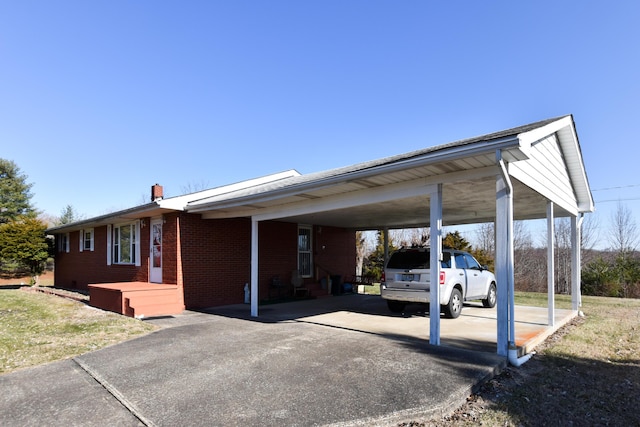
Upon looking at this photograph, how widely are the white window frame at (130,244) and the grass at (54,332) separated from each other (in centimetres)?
250

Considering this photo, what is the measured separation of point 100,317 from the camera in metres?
9.83

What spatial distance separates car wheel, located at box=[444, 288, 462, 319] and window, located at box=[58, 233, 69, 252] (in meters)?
20.8

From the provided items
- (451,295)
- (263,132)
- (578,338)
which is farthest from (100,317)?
(263,132)

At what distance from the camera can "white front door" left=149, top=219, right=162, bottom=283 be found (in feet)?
40.3

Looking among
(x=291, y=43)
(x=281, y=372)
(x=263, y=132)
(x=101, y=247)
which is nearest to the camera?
(x=281, y=372)

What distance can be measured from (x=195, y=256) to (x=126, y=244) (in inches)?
189

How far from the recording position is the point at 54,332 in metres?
8.09

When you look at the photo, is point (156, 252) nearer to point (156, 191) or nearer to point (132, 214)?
point (132, 214)

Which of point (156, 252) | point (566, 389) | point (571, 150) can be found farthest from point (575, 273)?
point (156, 252)

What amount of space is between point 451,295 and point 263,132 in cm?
1561

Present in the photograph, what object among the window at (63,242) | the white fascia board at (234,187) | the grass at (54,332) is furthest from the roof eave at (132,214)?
the window at (63,242)

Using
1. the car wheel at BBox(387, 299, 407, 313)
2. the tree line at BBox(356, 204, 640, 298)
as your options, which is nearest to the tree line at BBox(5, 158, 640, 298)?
the tree line at BBox(356, 204, 640, 298)

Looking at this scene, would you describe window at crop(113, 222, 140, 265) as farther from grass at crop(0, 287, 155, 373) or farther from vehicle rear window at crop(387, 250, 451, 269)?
vehicle rear window at crop(387, 250, 451, 269)

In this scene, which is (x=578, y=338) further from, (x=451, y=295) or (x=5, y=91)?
(x=5, y=91)
